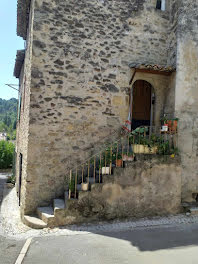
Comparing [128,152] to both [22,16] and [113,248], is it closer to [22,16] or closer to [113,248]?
[113,248]

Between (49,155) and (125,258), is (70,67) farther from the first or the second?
(125,258)

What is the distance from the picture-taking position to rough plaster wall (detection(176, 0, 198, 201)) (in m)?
7.45

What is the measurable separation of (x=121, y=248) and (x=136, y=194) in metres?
1.82

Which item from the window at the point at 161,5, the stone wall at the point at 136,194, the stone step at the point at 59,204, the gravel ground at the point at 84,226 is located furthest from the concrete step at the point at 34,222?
the window at the point at 161,5

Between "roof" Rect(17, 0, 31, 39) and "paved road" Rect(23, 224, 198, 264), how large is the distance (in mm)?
7772

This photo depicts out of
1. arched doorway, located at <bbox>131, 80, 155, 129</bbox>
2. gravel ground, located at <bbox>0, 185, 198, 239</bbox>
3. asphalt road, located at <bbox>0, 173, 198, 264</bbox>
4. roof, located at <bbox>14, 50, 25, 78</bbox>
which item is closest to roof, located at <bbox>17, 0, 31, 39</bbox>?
roof, located at <bbox>14, 50, 25, 78</bbox>

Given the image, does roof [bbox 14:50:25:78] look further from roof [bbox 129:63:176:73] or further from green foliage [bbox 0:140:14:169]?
green foliage [bbox 0:140:14:169]

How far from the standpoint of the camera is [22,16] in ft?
29.5

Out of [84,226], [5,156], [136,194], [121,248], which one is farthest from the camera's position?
[5,156]

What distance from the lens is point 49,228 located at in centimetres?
575

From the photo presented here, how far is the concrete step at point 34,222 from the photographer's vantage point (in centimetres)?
586

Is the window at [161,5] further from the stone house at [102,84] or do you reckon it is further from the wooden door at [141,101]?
the wooden door at [141,101]

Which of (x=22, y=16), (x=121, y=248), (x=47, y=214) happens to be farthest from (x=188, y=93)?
(x=22, y=16)

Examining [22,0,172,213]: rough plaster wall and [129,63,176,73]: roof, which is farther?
[129,63,176,73]: roof
